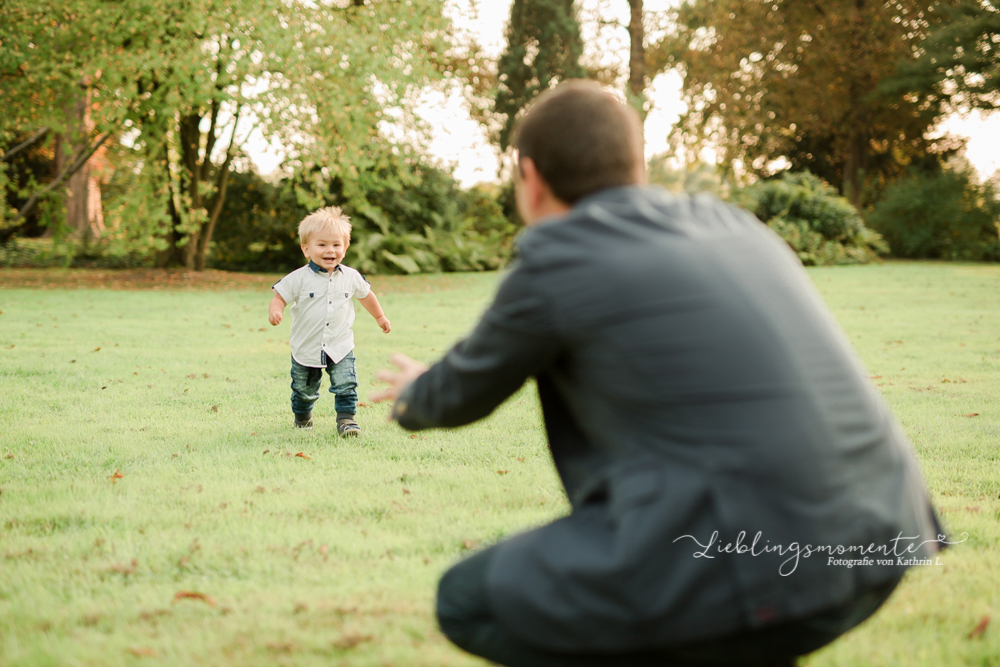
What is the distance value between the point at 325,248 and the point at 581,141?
159 inches

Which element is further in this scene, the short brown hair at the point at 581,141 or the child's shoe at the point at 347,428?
the child's shoe at the point at 347,428

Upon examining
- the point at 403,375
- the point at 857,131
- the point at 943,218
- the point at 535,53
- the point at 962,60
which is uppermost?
the point at 535,53

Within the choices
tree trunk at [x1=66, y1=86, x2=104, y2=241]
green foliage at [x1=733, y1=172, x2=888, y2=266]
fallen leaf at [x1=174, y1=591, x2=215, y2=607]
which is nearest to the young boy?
fallen leaf at [x1=174, y1=591, x2=215, y2=607]

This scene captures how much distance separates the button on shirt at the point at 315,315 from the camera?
5.51 meters

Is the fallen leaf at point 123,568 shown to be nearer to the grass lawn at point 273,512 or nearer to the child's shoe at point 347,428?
the grass lawn at point 273,512

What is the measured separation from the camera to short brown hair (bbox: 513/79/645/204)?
1704mm

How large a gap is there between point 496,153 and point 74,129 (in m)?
19.2

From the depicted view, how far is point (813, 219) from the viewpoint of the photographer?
84.5 feet

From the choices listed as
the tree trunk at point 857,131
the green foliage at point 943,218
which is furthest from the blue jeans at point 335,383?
the tree trunk at point 857,131

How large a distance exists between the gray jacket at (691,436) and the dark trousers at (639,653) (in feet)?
0.26

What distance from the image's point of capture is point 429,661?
100 inches

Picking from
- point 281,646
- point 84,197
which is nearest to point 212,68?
point 84,197

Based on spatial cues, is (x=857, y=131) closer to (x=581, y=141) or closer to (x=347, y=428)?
(x=347, y=428)

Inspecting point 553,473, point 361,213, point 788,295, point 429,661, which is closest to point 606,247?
point 788,295
